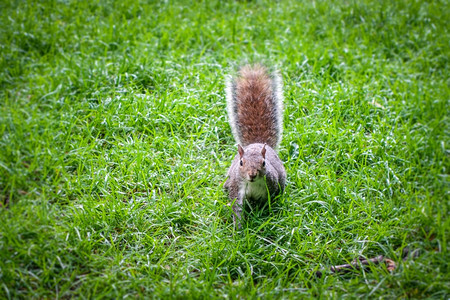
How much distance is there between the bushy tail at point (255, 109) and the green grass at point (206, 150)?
0.24 metres

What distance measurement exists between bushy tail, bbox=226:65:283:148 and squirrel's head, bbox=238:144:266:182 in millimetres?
409

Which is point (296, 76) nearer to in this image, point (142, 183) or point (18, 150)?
point (142, 183)

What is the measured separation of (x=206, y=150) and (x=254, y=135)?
1.45ft

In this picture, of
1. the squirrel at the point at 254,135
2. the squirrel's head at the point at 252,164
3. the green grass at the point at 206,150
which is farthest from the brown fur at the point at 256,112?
the squirrel's head at the point at 252,164

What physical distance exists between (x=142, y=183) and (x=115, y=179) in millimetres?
175

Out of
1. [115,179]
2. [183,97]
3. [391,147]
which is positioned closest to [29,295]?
[115,179]

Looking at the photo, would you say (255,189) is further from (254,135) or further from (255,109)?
(255,109)

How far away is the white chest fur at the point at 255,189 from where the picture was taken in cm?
234

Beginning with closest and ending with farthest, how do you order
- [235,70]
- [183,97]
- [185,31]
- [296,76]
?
[235,70], [183,97], [296,76], [185,31]

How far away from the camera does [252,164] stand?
2248 mm

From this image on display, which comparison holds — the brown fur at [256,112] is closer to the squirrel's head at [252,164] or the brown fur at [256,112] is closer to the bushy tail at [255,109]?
the bushy tail at [255,109]

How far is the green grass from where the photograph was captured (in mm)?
2033

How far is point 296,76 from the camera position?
3.78 metres

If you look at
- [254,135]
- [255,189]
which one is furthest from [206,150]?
[255,189]
